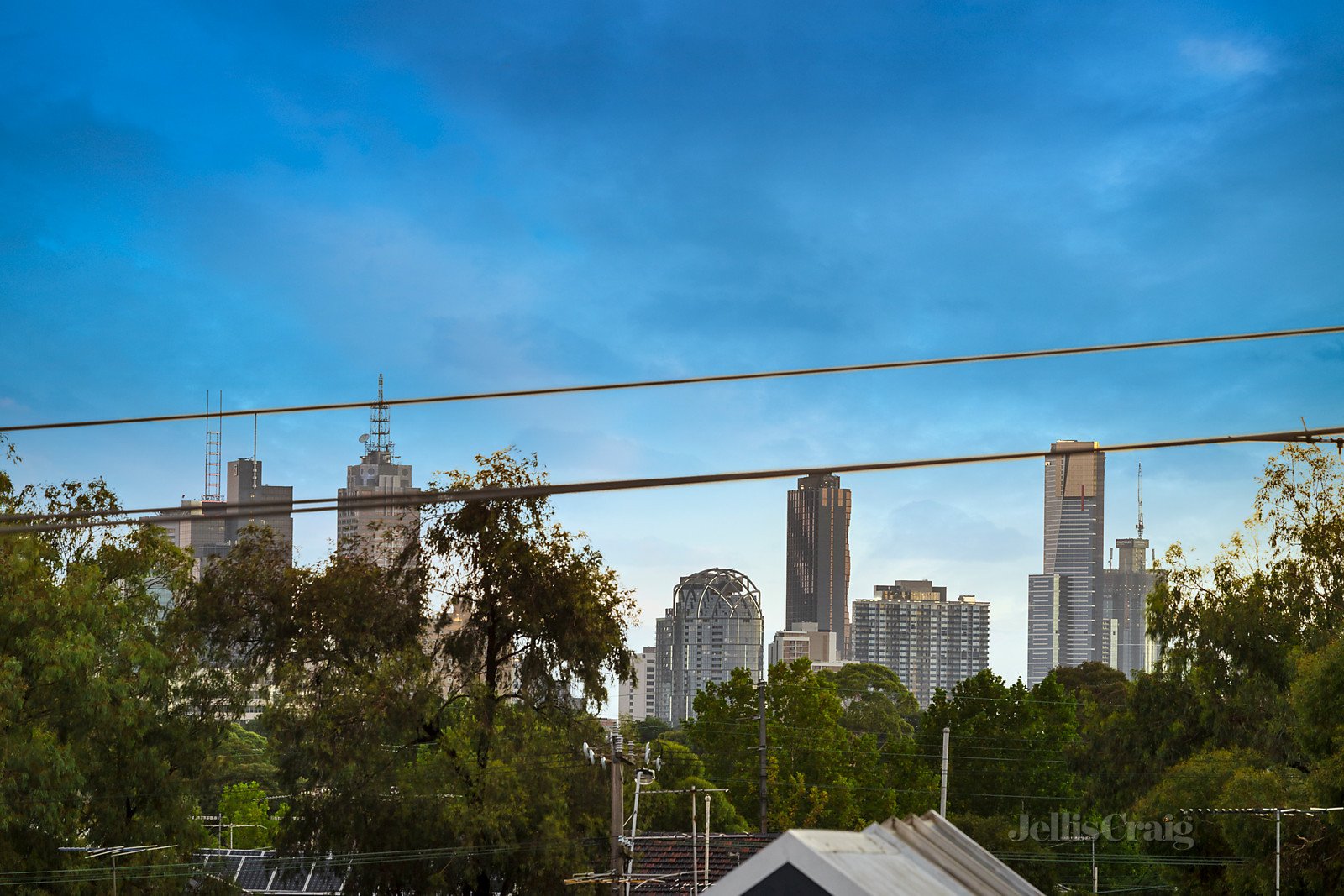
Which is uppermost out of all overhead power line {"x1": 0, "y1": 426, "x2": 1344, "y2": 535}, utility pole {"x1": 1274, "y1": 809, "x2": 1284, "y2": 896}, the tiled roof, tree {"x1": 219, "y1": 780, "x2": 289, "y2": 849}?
overhead power line {"x1": 0, "y1": 426, "x2": 1344, "y2": 535}

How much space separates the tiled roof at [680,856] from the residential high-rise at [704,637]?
43.0 metres

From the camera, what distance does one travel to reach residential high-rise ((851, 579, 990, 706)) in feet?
546

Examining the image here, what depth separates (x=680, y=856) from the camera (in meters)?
30.9

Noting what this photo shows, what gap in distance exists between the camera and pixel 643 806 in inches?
1232

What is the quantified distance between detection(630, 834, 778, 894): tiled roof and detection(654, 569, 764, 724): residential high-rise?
43029 millimetres

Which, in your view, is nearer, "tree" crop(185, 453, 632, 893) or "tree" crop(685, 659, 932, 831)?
"tree" crop(185, 453, 632, 893)

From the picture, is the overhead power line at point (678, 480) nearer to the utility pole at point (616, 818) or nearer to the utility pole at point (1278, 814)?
the utility pole at point (616, 818)

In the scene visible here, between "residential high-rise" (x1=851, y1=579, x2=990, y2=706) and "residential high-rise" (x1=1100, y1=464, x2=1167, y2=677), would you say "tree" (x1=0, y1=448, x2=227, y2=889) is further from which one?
"residential high-rise" (x1=851, y1=579, x2=990, y2=706)

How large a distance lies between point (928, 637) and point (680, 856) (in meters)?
146

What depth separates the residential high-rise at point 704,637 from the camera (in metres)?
83.8

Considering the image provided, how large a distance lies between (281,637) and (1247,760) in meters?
18.7

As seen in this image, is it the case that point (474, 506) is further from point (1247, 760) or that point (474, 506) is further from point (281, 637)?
point (1247, 760)

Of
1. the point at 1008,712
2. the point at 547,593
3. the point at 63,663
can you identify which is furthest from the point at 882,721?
the point at 63,663

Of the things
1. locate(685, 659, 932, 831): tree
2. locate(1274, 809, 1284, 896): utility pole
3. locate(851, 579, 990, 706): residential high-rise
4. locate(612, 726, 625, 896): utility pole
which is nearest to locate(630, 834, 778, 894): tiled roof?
locate(612, 726, 625, 896): utility pole
